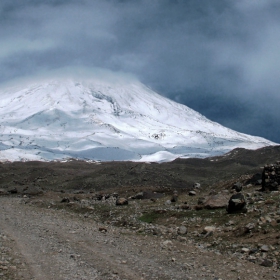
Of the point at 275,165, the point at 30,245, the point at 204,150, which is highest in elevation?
the point at 204,150

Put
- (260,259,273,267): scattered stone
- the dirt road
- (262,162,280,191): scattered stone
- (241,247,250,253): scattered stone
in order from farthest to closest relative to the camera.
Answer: (262,162,280,191): scattered stone, (241,247,250,253): scattered stone, (260,259,273,267): scattered stone, the dirt road

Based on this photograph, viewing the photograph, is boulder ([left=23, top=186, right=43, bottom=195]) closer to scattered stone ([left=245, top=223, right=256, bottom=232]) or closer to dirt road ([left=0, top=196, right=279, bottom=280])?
dirt road ([left=0, top=196, right=279, bottom=280])

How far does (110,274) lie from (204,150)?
166275 mm

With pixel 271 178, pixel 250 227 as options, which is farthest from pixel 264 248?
pixel 271 178

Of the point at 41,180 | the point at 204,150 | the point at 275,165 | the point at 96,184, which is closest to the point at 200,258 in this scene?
the point at 275,165

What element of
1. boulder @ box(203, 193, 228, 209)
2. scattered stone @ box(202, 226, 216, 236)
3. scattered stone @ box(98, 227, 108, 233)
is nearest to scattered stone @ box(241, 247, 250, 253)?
scattered stone @ box(202, 226, 216, 236)

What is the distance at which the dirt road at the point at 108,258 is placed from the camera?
8.05 m

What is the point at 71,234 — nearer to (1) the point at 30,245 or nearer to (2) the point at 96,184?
(1) the point at 30,245

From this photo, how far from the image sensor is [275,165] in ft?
58.1

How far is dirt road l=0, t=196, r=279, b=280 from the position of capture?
8.05 metres

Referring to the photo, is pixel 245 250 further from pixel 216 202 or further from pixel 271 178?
pixel 271 178

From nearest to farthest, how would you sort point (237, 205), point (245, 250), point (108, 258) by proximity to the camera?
point (108, 258) → point (245, 250) → point (237, 205)

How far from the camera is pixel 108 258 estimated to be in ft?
30.6

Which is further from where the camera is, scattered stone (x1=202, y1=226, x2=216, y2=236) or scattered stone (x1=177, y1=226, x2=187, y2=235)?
scattered stone (x1=177, y1=226, x2=187, y2=235)
